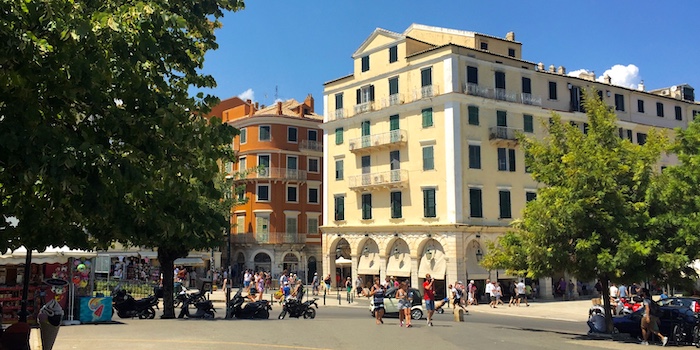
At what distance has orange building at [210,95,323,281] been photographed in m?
54.6

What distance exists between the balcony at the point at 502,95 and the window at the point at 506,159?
140 inches

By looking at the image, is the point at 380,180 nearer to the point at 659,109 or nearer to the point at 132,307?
the point at 132,307

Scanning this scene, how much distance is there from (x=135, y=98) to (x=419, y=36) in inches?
1700

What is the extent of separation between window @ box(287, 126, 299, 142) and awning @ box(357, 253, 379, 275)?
49.8 feet

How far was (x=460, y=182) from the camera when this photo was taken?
40.3 meters

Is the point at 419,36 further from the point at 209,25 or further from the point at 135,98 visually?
the point at 135,98

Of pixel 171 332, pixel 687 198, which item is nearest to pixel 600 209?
pixel 687 198

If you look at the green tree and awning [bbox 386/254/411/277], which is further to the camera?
awning [bbox 386/254/411/277]

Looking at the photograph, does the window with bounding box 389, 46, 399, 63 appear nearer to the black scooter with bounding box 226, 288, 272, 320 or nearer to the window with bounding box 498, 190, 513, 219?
the window with bounding box 498, 190, 513, 219

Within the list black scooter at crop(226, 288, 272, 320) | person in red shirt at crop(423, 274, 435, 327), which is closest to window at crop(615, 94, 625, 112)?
person in red shirt at crop(423, 274, 435, 327)

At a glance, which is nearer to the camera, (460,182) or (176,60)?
(176,60)

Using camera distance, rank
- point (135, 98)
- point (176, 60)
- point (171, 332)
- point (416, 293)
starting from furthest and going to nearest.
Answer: point (416, 293) < point (171, 332) < point (176, 60) < point (135, 98)

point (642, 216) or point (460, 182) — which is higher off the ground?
point (460, 182)

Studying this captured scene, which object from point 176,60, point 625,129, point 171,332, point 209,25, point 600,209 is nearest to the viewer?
point 176,60
